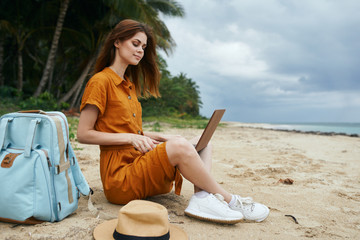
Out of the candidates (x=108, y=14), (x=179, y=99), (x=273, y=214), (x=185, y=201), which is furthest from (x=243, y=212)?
(x=179, y=99)

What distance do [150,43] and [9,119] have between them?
4.08ft

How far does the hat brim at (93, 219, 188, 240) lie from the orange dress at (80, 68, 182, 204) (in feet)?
1.12

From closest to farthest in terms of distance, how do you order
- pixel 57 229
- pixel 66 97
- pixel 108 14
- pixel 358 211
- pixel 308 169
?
1. pixel 57 229
2. pixel 358 211
3. pixel 308 169
4. pixel 108 14
5. pixel 66 97

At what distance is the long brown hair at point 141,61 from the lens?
7.07 ft

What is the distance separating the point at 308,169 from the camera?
12.9ft

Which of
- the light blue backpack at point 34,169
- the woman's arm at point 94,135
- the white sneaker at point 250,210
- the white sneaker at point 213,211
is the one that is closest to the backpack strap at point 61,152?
Answer: the light blue backpack at point 34,169

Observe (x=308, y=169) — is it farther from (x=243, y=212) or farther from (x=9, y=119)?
(x=9, y=119)

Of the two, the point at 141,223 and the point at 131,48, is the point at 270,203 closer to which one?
the point at 141,223

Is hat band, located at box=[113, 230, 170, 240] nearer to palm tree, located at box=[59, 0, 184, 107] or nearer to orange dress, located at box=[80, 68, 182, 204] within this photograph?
orange dress, located at box=[80, 68, 182, 204]

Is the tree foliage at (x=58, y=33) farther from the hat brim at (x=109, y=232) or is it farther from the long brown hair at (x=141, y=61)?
the hat brim at (x=109, y=232)

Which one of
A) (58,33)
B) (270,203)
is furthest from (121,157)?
(58,33)

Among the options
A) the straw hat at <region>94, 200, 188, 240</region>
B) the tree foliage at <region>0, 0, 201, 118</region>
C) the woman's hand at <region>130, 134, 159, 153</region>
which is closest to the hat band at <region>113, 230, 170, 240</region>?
the straw hat at <region>94, 200, 188, 240</region>

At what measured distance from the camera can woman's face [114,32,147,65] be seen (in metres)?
2.16

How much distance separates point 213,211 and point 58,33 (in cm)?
1098
